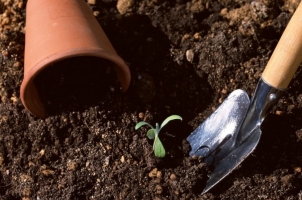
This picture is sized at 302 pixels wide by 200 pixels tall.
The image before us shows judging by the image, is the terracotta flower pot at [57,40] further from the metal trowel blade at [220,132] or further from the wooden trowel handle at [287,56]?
the wooden trowel handle at [287,56]

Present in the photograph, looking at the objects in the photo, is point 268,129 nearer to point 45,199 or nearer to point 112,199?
point 112,199

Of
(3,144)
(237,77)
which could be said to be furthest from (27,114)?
(237,77)

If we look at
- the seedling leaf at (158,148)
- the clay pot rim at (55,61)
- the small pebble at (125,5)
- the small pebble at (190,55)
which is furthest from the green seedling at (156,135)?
the small pebble at (125,5)

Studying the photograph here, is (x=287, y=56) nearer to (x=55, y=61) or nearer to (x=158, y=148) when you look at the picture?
(x=158, y=148)

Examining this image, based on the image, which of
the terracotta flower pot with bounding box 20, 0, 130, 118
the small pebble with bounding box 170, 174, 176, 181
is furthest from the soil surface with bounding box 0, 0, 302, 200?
the terracotta flower pot with bounding box 20, 0, 130, 118

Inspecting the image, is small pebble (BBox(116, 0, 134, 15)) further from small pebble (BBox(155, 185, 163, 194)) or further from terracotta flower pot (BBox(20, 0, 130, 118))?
small pebble (BBox(155, 185, 163, 194))
